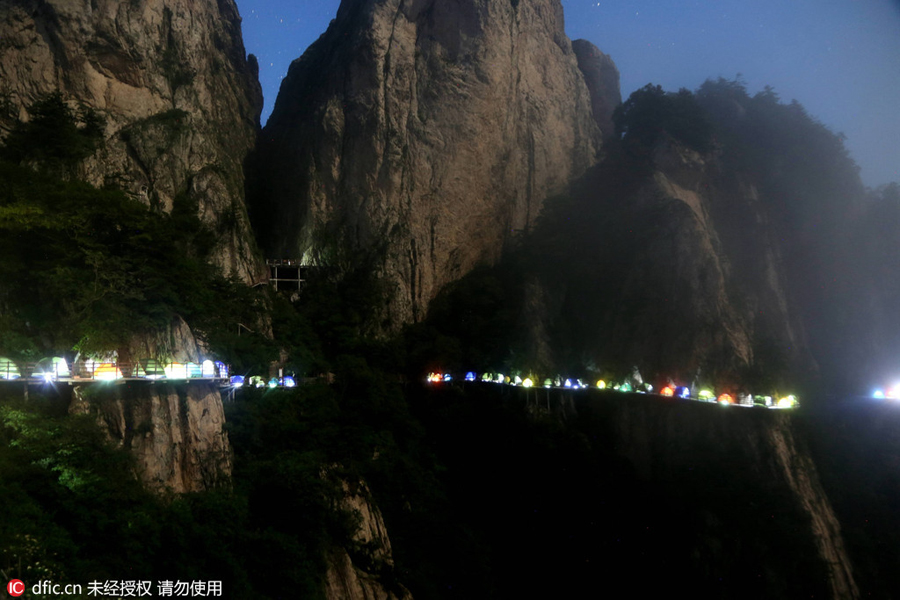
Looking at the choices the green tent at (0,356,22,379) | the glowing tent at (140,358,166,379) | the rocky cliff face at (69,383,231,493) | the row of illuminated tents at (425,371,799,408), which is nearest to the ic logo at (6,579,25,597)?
the rocky cliff face at (69,383,231,493)

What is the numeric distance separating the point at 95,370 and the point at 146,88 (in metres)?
21.3

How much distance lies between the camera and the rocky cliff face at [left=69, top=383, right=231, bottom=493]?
18.4 metres

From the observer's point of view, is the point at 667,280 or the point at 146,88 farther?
the point at 667,280

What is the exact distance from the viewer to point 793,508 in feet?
98.8

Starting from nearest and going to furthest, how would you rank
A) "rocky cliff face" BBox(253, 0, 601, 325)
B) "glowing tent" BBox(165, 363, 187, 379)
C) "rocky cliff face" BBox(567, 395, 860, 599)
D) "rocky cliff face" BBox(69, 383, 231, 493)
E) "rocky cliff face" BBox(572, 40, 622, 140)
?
"rocky cliff face" BBox(69, 383, 231, 493) → "glowing tent" BBox(165, 363, 187, 379) → "rocky cliff face" BBox(567, 395, 860, 599) → "rocky cliff face" BBox(253, 0, 601, 325) → "rocky cliff face" BBox(572, 40, 622, 140)

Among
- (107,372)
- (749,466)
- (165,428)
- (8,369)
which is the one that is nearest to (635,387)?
(749,466)

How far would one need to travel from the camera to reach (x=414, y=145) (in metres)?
44.0

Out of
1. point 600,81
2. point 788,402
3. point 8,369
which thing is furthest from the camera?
point 600,81

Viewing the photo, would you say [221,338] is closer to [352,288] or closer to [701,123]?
[352,288]

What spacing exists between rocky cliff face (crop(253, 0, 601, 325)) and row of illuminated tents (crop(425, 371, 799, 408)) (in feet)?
20.6

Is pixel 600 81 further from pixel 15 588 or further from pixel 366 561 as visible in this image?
pixel 15 588

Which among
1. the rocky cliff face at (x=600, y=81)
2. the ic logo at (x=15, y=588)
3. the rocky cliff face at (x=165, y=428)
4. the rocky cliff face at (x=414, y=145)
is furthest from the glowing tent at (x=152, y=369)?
the rocky cliff face at (x=600, y=81)

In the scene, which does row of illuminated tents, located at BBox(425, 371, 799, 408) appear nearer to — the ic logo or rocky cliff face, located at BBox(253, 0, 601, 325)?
rocky cliff face, located at BBox(253, 0, 601, 325)

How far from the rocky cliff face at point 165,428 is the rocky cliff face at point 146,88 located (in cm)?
1263
